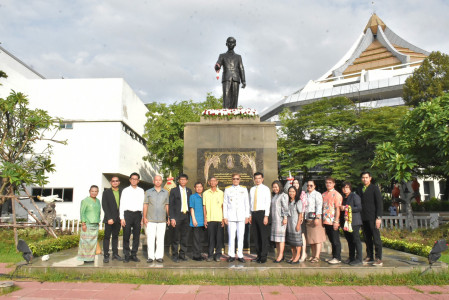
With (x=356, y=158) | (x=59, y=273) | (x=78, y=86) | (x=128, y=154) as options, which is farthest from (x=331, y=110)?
(x=59, y=273)

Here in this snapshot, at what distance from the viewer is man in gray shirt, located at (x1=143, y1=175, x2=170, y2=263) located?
20.7 ft

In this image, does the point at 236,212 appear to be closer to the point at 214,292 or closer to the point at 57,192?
the point at 214,292

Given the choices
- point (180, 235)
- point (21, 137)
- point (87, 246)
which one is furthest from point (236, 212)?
point (21, 137)

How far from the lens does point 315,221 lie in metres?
6.27

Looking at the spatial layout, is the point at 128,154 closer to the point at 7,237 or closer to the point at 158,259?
the point at 7,237

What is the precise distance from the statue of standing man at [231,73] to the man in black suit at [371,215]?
4.67 metres

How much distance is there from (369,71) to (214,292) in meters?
48.0

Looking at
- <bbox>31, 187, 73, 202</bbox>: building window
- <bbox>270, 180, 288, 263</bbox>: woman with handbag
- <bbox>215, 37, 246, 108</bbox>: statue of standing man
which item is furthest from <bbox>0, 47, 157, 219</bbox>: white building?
<bbox>270, 180, 288, 263</bbox>: woman with handbag

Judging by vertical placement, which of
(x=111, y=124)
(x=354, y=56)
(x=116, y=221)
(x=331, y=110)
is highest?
(x=354, y=56)

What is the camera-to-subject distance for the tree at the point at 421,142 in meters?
10.4

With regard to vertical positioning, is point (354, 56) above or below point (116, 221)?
above

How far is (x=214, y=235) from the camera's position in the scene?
21.8 feet

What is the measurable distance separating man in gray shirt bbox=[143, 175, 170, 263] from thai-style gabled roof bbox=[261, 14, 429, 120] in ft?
117

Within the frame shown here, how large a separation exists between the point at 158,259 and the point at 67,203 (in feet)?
51.4
